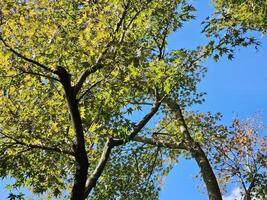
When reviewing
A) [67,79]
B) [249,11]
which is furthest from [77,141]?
[249,11]

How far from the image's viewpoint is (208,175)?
22.5m

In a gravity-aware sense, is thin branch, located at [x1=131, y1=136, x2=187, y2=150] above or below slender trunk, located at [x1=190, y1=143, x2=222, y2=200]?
above

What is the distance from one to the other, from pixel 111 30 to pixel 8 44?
10.3 feet

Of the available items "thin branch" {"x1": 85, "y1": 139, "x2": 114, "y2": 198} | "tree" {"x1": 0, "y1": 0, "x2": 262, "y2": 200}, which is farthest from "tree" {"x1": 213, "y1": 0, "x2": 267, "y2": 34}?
"thin branch" {"x1": 85, "y1": 139, "x2": 114, "y2": 198}

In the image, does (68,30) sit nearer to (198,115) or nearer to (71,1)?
(71,1)

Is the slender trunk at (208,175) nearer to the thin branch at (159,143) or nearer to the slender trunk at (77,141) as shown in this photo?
the thin branch at (159,143)

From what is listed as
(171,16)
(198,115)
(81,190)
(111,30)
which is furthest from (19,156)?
(198,115)

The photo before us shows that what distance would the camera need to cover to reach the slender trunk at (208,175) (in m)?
21.6

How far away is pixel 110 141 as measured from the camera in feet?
55.8

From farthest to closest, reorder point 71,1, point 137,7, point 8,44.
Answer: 1. point 71,1
2. point 137,7
3. point 8,44

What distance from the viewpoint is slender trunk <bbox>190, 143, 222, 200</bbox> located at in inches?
850

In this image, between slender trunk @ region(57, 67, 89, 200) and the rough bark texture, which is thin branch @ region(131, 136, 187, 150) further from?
slender trunk @ region(57, 67, 89, 200)

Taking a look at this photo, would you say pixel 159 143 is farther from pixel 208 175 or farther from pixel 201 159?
pixel 208 175

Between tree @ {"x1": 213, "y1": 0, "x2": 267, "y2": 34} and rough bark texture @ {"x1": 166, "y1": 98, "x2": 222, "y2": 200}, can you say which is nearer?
tree @ {"x1": 213, "y1": 0, "x2": 267, "y2": 34}
